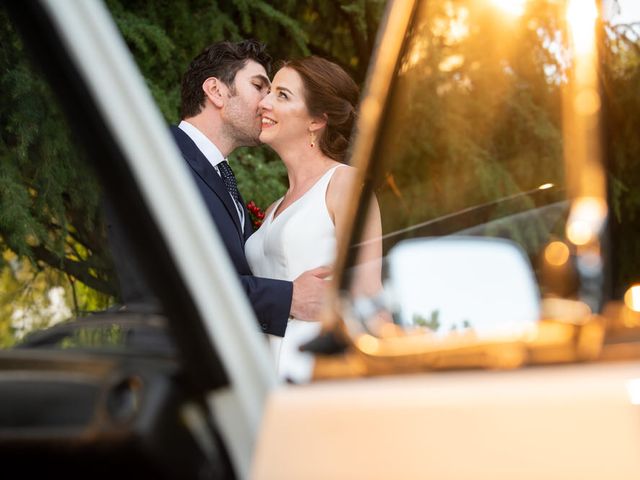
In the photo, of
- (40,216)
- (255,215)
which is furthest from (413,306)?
(40,216)

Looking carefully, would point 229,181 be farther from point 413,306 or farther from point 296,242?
point 413,306

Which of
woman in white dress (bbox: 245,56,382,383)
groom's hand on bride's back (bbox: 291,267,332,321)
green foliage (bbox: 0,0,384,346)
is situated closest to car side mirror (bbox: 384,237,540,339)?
green foliage (bbox: 0,0,384,346)

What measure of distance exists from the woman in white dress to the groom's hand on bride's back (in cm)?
19

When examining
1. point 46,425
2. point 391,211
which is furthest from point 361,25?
point 46,425

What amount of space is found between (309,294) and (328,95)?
908 millimetres

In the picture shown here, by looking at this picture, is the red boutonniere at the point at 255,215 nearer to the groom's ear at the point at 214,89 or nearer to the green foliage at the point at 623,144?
the groom's ear at the point at 214,89

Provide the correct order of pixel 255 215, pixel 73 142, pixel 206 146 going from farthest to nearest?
pixel 255 215 → pixel 206 146 → pixel 73 142

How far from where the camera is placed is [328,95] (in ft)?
13.3

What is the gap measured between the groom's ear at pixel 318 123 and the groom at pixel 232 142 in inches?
11.1

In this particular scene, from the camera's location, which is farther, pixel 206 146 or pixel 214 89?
pixel 214 89

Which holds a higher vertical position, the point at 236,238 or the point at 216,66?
the point at 216,66

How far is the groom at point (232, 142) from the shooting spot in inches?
136

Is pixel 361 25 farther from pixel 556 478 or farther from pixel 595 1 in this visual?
pixel 556 478

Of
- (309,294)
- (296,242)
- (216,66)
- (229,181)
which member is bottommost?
(309,294)
